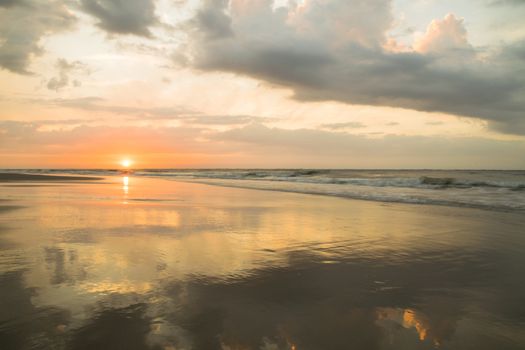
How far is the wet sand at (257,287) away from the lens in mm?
3654

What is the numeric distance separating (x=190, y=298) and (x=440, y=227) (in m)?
8.93

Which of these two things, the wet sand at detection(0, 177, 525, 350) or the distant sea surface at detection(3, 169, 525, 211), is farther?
the distant sea surface at detection(3, 169, 525, 211)

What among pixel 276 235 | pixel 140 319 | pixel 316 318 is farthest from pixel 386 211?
pixel 140 319

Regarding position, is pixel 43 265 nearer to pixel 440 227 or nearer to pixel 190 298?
pixel 190 298

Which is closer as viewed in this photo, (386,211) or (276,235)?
(276,235)

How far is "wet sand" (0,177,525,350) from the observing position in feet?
12.0

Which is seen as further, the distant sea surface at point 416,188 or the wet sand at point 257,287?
the distant sea surface at point 416,188

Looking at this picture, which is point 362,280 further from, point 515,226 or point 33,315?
point 515,226

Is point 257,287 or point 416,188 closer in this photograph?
point 257,287

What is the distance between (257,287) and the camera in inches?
202

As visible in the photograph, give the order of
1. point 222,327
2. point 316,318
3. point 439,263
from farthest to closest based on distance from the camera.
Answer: point 439,263 < point 316,318 < point 222,327

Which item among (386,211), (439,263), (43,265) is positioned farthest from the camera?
(386,211)

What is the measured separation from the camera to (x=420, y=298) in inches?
190

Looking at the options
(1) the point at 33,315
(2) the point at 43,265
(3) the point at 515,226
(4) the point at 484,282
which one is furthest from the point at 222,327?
(3) the point at 515,226
